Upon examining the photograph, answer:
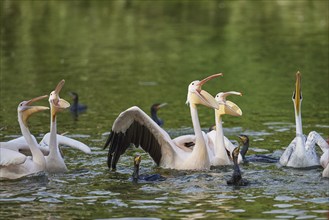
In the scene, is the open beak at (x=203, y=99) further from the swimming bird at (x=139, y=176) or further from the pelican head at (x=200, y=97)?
the swimming bird at (x=139, y=176)

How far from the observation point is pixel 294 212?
1031cm

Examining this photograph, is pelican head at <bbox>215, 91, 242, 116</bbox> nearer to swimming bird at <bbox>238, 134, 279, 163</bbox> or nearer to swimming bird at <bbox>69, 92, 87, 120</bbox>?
swimming bird at <bbox>238, 134, 279, 163</bbox>

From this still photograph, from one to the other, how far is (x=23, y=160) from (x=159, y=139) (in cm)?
207

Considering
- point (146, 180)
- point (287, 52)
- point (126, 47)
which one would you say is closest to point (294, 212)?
point (146, 180)

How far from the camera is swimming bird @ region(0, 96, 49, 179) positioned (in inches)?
473

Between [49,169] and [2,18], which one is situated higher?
[2,18]

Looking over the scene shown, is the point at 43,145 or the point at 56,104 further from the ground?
the point at 56,104

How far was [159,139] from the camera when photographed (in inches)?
525

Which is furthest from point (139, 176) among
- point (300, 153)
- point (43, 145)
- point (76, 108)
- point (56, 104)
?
point (76, 108)

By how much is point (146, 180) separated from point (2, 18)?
87.1 ft

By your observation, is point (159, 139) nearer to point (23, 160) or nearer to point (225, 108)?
point (225, 108)

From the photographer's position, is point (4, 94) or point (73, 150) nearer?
point (73, 150)

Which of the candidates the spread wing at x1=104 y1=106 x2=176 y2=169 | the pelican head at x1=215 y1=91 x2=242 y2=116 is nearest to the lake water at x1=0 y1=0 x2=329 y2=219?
the spread wing at x1=104 y1=106 x2=176 y2=169

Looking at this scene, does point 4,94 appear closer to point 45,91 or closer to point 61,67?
point 45,91
